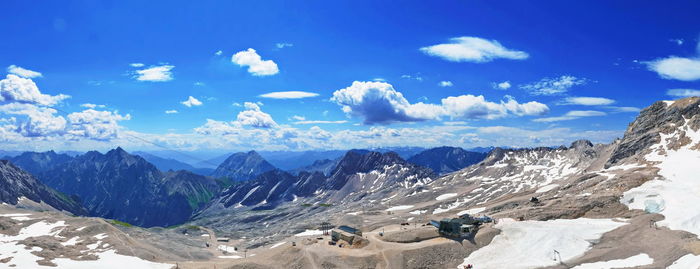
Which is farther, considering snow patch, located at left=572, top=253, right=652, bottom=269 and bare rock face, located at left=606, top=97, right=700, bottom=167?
bare rock face, located at left=606, top=97, right=700, bottom=167

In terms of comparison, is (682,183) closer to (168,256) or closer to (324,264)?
(324,264)

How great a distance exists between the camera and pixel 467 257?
263 ft

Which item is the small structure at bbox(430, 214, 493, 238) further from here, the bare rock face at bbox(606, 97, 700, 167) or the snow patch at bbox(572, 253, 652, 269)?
the bare rock face at bbox(606, 97, 700, 167)

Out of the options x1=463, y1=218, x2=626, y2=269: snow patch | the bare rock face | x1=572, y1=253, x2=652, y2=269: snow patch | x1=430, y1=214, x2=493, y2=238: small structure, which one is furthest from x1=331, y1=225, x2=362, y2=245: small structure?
the bare rock face

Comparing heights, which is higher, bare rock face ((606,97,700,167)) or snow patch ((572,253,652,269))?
bare rock face ((606,97,700,167))

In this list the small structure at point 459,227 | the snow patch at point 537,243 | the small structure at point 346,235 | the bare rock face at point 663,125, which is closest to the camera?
the snow patch at point 537,243

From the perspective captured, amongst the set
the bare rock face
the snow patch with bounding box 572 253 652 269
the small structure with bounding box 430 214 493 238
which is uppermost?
the bare rock face

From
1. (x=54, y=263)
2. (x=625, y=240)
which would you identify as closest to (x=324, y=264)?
(x=625, y=240)

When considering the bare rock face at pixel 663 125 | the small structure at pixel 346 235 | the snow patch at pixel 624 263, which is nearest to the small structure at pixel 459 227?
the small structure at pixel 346 235

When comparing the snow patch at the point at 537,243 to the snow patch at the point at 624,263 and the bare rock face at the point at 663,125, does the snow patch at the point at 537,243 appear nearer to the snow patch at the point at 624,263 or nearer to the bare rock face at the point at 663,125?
the snow patch at the point at 624,263

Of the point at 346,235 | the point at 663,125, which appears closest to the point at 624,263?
the point at 346,235

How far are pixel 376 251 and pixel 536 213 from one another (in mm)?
47232

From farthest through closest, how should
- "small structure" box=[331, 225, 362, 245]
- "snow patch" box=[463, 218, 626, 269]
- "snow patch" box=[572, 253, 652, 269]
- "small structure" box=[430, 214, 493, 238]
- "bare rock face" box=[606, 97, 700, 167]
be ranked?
"bare rock face" box=[606, 97, 700, 167], "small structure" box=[331, 225, 362, 245], "small structure" box=[430, 214, 493, 238], "snow patch" box=[463, 218, 626, 269], "snow patch" box=[572, 253, 652, 269]

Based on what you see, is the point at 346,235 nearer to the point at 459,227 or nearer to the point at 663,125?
the point at 459,227
